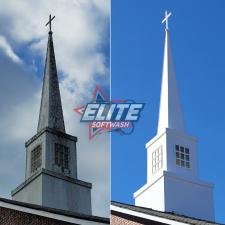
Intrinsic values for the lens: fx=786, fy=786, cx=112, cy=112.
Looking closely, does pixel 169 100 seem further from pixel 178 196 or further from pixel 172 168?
pixel 178 196

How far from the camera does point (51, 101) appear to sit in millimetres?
28797

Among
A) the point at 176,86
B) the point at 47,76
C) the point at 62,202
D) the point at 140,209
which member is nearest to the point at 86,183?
the point at 62,202

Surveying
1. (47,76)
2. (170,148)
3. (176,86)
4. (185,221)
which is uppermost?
(47,76)

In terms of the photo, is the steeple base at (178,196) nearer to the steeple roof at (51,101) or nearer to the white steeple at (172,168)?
the white steeple at (172,168)

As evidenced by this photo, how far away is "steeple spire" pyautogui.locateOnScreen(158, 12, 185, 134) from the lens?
19953mm

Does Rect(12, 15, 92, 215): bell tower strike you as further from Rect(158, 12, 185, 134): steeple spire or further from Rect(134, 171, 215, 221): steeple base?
Rect(134, 171, 215, 221): steeple base

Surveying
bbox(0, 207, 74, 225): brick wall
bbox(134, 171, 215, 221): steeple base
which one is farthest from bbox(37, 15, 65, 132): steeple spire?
bbox(0, 207, 74, 225): brick wall

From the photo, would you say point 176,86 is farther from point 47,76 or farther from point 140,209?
point 47,76

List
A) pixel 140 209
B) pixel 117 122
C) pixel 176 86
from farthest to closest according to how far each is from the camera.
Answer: pixel 176 86 → pixel 117 122 → pixel 140 209

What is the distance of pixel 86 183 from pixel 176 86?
282 inches

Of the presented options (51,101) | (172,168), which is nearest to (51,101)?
(51,101)

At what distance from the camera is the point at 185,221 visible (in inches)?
561

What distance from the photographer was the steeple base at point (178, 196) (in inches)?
707
